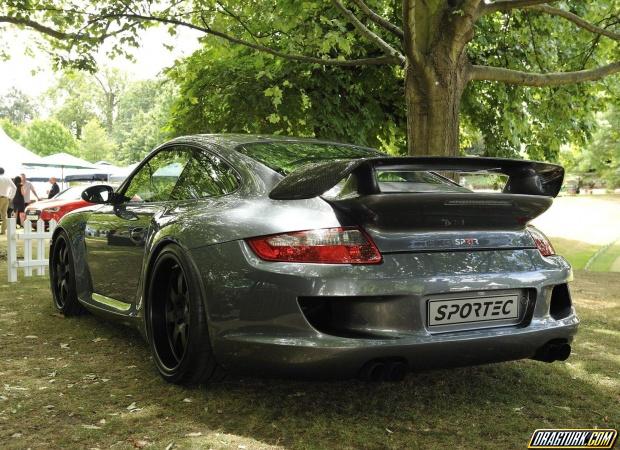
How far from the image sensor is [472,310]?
10.0 ft

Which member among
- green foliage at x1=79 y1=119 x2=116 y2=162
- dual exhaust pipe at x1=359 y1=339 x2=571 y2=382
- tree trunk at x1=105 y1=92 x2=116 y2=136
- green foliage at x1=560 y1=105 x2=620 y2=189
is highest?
tree trunk at x1=105 y1=92 x2=116 y2=136

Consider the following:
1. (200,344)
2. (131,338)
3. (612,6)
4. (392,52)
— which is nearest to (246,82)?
(392,52)

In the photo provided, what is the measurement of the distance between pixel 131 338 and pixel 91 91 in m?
103

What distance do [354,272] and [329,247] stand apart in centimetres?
15

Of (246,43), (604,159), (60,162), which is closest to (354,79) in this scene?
(246,43)

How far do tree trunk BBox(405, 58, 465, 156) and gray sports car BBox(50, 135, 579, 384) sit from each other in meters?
4.20

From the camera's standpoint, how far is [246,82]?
40.3 ft

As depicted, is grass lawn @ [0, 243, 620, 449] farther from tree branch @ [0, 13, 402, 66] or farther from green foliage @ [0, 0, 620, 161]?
green foliage @ [0, 0, 620, 161]

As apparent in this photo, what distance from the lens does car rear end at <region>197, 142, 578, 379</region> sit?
2.88 metres

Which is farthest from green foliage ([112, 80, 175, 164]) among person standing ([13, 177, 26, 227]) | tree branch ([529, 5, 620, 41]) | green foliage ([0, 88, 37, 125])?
tree branch ([529, 5, 620, 41])

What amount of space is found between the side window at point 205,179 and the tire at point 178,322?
388 millimetres

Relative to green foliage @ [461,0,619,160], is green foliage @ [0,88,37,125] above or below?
above

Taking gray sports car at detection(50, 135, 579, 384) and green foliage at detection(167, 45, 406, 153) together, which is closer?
gray sports car at detection(50, 135, 579, 384)

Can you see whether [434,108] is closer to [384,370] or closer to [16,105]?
[384,370]
